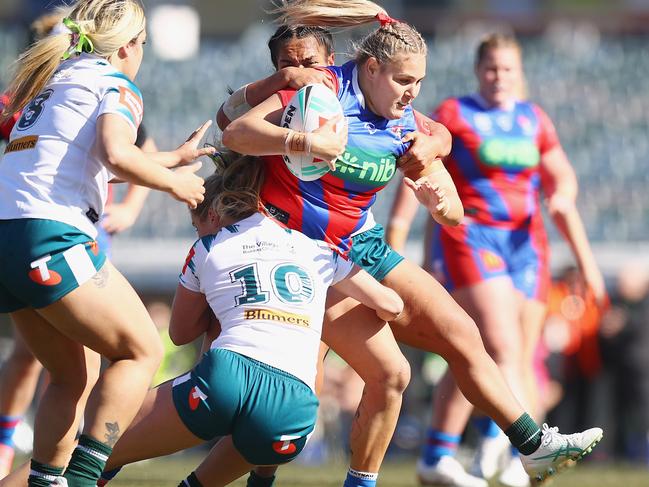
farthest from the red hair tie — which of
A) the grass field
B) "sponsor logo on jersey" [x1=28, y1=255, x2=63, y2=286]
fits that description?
the grass field

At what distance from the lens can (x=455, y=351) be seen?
475cm

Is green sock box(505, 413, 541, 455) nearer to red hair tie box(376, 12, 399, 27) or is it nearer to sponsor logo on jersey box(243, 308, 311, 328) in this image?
sponsor logo on jersey box(243, 308, 311, 328)

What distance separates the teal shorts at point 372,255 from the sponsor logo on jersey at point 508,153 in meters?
2.03

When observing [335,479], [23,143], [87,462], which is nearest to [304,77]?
[23,143]

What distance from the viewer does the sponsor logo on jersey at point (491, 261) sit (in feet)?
20.9

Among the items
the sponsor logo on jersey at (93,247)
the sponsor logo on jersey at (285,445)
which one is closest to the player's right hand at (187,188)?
the sponsor logo on jersey at (93,247)

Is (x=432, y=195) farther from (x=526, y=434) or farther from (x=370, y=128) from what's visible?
(x=526, y=434)

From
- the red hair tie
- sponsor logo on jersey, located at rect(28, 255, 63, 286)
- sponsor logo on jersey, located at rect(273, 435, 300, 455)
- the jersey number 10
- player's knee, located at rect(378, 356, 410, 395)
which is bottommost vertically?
player's knee, located at rect(378, 356, 410, 395)

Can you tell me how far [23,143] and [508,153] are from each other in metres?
3.31

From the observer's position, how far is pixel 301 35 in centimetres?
474

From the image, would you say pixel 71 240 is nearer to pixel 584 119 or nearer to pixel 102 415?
pixel 102 415

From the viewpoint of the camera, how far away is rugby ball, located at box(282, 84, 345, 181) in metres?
4.12

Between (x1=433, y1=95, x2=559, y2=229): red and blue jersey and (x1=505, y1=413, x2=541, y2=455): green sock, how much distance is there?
200cm

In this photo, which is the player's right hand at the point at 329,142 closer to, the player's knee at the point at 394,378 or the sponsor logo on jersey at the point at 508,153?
the player's knee at the point at 394,378
